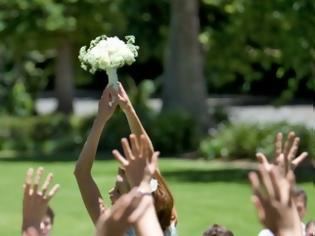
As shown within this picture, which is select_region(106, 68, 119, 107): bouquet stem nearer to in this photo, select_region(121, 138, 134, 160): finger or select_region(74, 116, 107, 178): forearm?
select_region(74, 116, 107, 178): forearm

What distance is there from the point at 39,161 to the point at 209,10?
25.1ft

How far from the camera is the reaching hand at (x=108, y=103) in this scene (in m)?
5.07

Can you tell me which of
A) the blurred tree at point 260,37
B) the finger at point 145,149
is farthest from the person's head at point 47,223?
the blurred tree at point 260,37

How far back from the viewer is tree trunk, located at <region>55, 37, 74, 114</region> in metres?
33.0

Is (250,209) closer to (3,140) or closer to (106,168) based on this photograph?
(106,168)

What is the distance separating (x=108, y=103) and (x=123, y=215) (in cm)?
179

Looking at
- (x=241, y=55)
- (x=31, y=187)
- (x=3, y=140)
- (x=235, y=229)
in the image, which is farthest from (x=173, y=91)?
(x=31, y=187)

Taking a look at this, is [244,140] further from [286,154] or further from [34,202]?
[34,202]

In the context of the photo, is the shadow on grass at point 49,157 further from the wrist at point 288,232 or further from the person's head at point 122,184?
the wrist at point 288,232

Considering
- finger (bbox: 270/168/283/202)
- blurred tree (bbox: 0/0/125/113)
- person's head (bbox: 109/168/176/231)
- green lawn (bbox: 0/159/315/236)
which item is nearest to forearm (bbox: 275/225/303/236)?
finger (bbox: 270/168/283/202)

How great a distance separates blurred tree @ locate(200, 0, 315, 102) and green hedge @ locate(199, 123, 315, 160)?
92 centimetres

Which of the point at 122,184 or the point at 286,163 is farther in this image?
the point at 122,184

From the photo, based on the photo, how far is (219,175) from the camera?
19.0 meters

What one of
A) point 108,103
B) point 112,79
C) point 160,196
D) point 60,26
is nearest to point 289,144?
point 160,196
